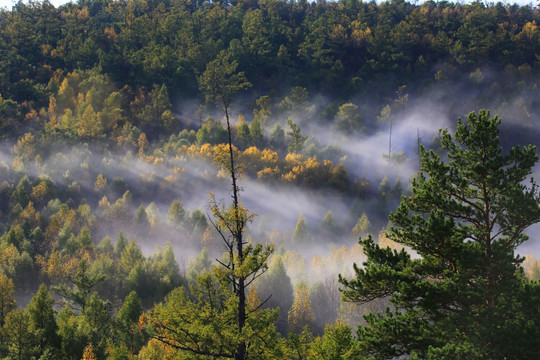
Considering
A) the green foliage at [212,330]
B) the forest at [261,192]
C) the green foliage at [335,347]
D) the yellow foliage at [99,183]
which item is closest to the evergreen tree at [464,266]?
the forest at [261,192]

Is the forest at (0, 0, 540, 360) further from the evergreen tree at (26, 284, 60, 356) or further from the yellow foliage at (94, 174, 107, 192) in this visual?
the yellow foliage at (94, 174, 107, 192)

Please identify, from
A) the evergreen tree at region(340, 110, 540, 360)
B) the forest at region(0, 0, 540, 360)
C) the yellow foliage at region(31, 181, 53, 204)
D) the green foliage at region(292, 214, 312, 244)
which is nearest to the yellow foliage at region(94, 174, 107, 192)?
the forest at region(0, 0, 540, 360)

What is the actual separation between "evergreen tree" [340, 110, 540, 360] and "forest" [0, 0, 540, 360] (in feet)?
0.23

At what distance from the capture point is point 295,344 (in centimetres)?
1719

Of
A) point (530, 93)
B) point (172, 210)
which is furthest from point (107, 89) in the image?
point (530, 93)

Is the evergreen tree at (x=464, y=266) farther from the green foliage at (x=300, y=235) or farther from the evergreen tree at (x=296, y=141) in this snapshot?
the evergreen tree at (x=296, y=141)

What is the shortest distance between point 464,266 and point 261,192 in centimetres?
13793

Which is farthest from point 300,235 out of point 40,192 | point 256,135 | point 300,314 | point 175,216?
point 40,192

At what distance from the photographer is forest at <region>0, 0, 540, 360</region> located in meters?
15.9

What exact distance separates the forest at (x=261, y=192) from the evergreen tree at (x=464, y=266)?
7 centimetres

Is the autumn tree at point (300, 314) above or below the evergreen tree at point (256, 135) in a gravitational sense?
below

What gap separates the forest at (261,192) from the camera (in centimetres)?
1591

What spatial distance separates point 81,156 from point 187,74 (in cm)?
5302

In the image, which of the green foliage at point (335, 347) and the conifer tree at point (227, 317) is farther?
the green foliage at point (335, 347)
